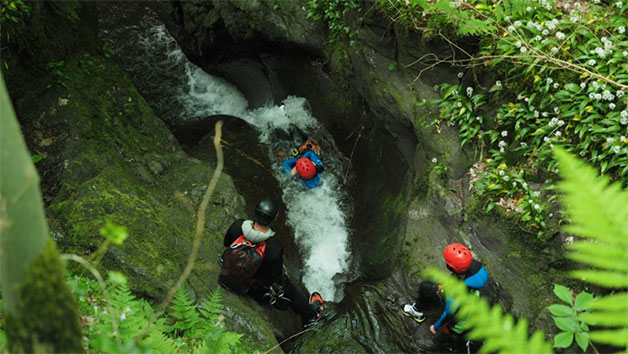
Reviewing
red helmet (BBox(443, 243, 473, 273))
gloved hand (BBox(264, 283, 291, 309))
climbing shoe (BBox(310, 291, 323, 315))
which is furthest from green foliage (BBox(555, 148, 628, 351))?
climbing shoe (BBox(310, 291, 323, 315))

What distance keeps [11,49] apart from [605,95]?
8.45 m

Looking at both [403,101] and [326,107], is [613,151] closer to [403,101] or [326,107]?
[403,101]

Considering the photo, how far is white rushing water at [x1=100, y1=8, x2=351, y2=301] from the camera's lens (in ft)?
26.7

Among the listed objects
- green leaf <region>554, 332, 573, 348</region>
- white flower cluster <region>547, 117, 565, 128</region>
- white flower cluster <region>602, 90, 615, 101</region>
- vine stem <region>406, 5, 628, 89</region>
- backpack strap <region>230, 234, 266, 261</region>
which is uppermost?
vine stem <region>406, 5, 628, 89</region>

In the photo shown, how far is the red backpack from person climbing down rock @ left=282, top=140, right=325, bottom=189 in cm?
331

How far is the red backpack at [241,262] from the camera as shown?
5.12 meters

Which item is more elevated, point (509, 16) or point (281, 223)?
point (509, 16)

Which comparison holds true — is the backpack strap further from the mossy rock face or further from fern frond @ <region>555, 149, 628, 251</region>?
fern frond @ <region>555, 149, 628, 251</region>

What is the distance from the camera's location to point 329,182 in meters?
9.16

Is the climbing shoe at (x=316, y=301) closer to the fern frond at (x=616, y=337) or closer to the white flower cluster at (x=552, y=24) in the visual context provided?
the white flower cluster at (x=552, y=24)

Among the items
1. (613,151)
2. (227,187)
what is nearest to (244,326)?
(227,187)

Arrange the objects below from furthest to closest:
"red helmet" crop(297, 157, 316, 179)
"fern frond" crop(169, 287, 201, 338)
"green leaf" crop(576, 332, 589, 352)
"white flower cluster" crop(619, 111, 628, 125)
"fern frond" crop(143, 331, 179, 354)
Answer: "red helmet" crop(297, 157, 316, 179)
"white flower cluster" crop(619, 111, 628, 125)
"fern frond" crop(169, 287, 201, 338)
"fern frond" crop(143, 331, 179, 354)
"green leaf" crop(576, 332, 589, 352)

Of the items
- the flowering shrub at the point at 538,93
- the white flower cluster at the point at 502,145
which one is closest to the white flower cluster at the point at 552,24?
the flowering shrub at the point at 538,93

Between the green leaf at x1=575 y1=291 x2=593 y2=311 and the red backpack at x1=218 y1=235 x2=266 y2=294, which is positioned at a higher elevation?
the green leaf at x1=575 y1=291 x2=593 y2=311
